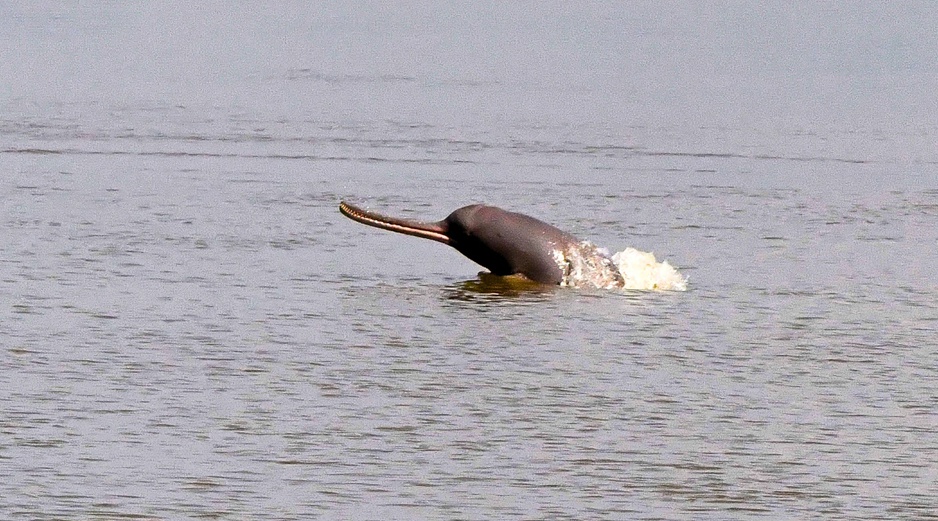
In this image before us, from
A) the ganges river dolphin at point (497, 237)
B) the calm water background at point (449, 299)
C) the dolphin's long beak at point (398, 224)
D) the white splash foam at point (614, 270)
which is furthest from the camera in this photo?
the dolphin's long beak at point (398, 224)

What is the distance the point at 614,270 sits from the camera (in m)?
19.6

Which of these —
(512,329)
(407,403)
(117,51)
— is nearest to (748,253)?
(512,329)

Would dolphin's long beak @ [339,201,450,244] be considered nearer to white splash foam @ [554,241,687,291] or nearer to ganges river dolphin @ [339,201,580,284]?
ganges river dolphin @ [339,201,580,284]

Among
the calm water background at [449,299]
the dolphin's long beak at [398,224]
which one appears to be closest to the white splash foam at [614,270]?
the calm water background at [449,299]

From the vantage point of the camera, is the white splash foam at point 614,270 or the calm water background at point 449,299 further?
the white splash foam at point 614,270

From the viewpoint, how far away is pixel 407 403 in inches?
549

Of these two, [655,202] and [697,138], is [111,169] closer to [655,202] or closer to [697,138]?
[655,202]

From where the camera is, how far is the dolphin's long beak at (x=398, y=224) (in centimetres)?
2002

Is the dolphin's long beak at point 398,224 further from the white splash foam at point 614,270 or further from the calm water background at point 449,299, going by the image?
the white splash foam at point 614,270

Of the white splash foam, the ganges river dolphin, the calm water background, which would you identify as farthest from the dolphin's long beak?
the white splash foam

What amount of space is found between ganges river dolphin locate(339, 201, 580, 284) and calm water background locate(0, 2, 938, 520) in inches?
15.3

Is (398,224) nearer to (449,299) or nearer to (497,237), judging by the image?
(497,237)

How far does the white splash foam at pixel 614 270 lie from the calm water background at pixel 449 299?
463 mm

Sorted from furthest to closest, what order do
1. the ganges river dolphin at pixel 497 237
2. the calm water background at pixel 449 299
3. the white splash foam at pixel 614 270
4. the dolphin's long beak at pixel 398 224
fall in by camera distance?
the dolphin's long beak at pixel 398 224, the ganges river dolphin at pixel 497 237, the white splash foam at pixel 614 270, the calm water background at pixel 449 299
